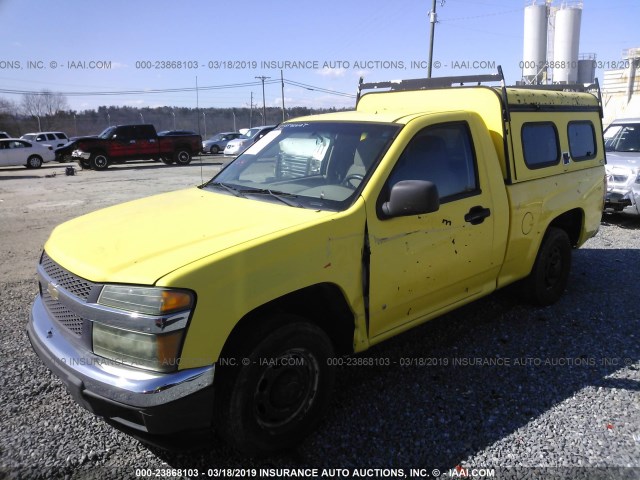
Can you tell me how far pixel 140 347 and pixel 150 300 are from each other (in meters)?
0.24

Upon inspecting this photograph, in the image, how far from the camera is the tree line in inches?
1877

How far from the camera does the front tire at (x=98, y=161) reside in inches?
927

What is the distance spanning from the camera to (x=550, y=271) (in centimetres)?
489

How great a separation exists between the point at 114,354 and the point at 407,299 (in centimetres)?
183

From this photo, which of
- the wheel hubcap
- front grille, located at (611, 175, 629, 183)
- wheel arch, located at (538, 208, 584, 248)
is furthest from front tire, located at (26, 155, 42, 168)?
the wheel hubcap

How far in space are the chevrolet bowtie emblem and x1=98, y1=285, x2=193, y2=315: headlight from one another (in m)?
0.58

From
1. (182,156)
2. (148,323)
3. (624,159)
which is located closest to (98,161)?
(182,156)

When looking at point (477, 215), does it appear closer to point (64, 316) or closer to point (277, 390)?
point (277, 390)

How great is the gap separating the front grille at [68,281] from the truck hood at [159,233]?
0.04m

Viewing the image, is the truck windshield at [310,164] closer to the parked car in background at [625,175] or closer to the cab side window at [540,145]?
the cab side window at [540,145]

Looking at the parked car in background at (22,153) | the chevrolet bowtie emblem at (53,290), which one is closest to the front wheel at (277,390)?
the chevrolet bowtie emblem at (53,290)

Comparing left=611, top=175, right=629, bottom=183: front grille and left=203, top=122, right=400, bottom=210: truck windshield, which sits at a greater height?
left=203, top=122, right=400, bottom=210: truck windshield

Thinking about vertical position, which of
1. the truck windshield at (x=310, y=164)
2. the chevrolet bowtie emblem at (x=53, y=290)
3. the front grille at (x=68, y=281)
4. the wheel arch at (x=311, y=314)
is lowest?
the wheel arch at (x=311, y=314)

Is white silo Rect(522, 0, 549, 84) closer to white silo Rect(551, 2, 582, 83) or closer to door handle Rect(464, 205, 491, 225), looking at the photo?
white silo Rect(551, 2, 582, 83)
